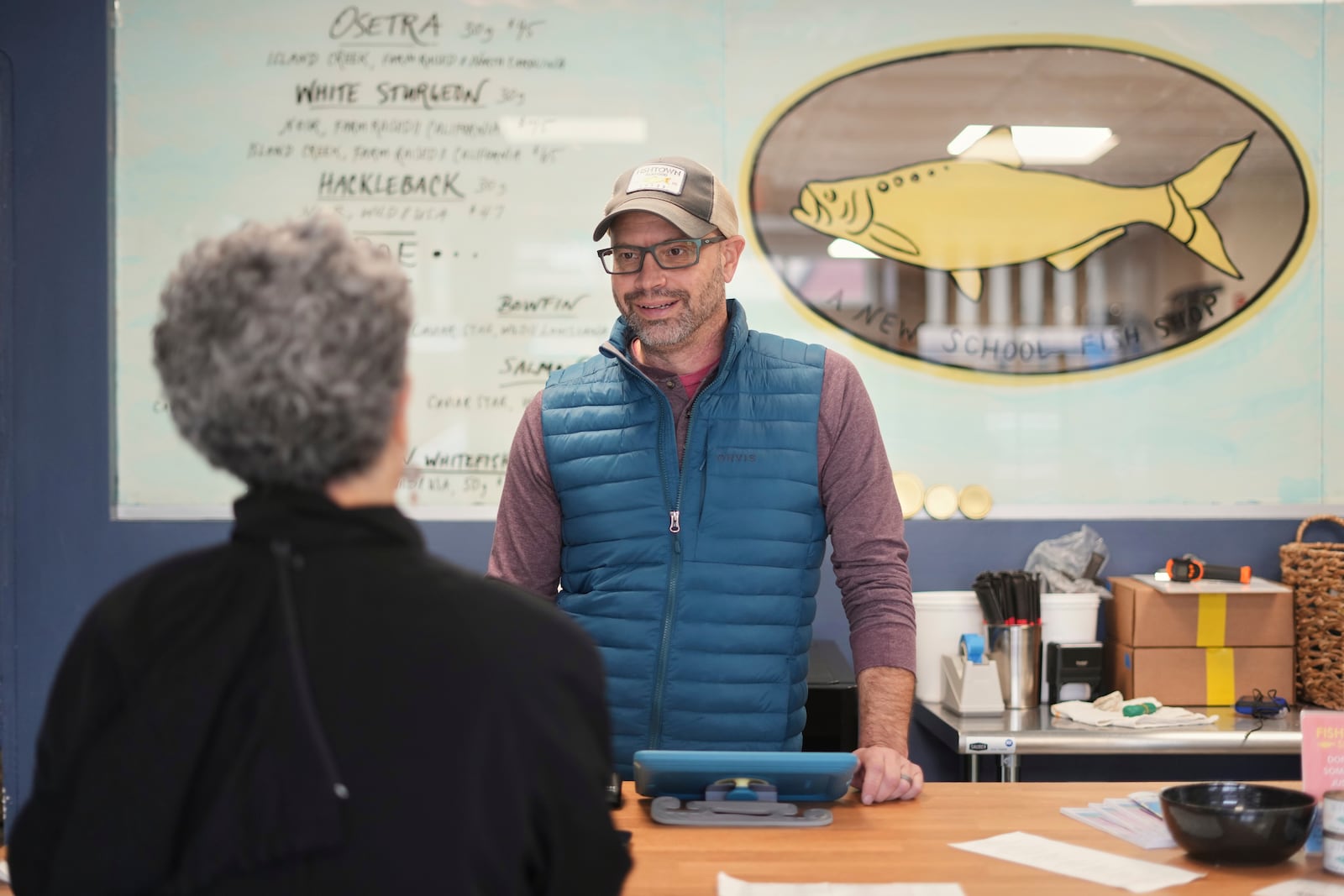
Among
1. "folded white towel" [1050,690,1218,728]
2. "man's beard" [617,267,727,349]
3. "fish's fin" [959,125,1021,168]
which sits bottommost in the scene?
"folded white towel" [1050,690,1218,728]

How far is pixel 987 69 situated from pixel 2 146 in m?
2.95

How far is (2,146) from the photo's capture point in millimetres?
3525

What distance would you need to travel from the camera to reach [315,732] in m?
0.90

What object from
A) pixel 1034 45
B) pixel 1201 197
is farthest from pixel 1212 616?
pixel 1034 45

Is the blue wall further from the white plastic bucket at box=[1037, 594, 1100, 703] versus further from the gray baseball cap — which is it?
the gray baseball cap

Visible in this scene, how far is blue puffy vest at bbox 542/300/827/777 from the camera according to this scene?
2.20m

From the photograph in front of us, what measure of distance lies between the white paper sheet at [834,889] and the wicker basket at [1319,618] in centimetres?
222

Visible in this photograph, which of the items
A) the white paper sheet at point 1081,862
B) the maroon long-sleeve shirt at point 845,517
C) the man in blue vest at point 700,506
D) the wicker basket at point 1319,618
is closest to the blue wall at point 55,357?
the wicker basket at point 1319,618

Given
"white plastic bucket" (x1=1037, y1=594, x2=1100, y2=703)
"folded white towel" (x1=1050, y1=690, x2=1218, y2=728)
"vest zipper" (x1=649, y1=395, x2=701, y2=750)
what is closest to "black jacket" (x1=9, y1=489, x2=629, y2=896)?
"vest zipper" (x1=649, y1=395, x2=701, y2=750)

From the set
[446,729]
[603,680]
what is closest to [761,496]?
[603,680]

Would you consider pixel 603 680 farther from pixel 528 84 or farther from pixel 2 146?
pixel 2 146

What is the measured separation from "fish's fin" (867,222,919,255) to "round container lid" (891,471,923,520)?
68 cm

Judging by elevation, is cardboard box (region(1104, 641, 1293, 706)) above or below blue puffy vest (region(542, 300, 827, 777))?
below

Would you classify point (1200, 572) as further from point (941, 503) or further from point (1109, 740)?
point (941, 503)
